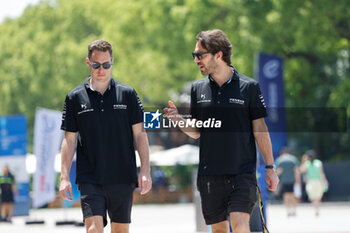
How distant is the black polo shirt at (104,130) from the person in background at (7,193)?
18715 mm

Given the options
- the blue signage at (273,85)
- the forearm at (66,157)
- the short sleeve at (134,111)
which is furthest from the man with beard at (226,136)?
the blue signage at (273,85)

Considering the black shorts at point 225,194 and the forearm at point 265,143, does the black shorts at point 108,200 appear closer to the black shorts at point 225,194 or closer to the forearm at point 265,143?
the black shorts at point 225,194

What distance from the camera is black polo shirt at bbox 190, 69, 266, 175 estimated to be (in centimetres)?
649

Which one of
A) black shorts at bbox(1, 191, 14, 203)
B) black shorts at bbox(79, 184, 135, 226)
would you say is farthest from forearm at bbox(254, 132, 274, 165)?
black shorts at bbox(1, 191, 14, 203)

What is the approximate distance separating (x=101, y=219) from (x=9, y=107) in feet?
169

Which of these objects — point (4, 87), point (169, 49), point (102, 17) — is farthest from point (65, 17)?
point (169, 49)

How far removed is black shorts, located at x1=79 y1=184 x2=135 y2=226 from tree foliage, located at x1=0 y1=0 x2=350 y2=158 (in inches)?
858

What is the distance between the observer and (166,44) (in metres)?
38.1

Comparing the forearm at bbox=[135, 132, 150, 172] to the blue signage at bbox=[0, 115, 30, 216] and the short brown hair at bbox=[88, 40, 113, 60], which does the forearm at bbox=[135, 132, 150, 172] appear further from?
the blue signage at bbox=[0, 115, 30, 216]

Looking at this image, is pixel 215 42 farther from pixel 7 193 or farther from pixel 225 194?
pixel 7 193

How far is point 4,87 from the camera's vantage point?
5584cm

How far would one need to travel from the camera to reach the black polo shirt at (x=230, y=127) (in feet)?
21.3

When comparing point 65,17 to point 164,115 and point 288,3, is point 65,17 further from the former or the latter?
point 164,115

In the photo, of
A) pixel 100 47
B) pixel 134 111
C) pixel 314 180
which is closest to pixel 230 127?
pixel 134 111
